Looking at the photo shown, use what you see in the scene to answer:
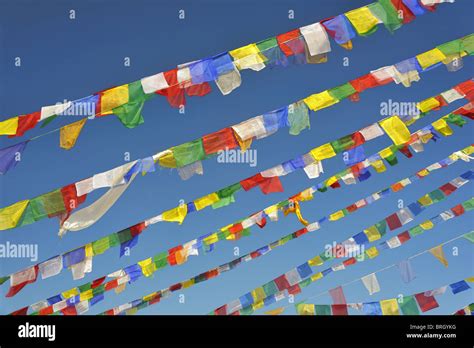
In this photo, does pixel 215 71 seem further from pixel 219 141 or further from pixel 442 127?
pixel 442 127

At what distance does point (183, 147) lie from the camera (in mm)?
6492

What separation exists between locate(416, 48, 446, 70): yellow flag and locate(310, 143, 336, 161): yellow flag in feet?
4.83

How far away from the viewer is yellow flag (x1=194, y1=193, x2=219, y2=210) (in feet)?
26.2

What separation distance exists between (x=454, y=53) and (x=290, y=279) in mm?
4138

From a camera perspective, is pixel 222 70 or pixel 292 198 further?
pixel 292 198

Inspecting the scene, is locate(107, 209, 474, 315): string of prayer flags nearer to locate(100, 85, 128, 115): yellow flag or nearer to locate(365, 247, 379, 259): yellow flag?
locate(365, 247, 379, 259): yellow flag

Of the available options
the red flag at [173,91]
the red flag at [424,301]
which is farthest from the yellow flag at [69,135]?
the red flag at [424,301]

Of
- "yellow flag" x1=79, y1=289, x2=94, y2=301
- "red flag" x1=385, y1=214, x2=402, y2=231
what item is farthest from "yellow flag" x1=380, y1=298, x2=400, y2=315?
"yellow flag" x1=79, y1=289, x2=94, y2=301

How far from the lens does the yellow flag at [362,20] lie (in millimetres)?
5910

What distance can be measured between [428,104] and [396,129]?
57cm

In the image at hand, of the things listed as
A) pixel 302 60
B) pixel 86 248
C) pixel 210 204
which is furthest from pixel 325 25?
pixel 86 248

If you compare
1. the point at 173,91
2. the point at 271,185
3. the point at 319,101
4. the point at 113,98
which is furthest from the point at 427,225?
the point at 113,98
